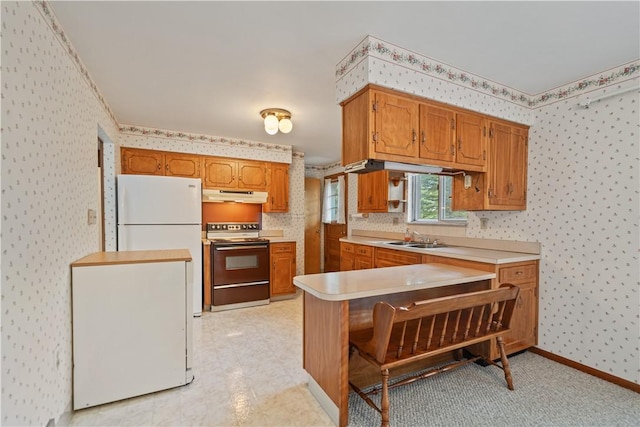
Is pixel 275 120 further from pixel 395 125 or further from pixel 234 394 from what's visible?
pixel 234 394

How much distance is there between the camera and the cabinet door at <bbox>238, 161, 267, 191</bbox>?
175 inches

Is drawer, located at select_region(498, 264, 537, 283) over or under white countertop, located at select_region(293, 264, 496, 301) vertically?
under

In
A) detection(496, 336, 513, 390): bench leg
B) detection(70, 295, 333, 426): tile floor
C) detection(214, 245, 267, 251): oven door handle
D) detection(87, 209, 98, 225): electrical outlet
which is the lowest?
detection(70, 295, 333, 426): tile floor

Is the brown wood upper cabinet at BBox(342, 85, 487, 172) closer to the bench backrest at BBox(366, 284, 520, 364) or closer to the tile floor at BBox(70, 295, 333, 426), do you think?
the bench backrest at BBox(366, 284, 520, 364)

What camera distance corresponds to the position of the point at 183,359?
2.14 meters

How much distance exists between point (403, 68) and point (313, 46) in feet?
2.09

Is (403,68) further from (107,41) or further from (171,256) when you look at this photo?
(171,256)

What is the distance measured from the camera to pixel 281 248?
4449mm

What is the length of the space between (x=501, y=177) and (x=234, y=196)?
130 inches

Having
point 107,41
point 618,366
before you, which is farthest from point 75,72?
point 618,366

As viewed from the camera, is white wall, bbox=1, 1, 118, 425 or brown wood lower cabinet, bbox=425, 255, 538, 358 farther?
brown wood lower cabinet, bbox=425, 255, 538, 358

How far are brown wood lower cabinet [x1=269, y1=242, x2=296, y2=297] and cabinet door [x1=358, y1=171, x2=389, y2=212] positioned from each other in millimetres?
1242

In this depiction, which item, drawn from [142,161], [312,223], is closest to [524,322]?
[312,223]

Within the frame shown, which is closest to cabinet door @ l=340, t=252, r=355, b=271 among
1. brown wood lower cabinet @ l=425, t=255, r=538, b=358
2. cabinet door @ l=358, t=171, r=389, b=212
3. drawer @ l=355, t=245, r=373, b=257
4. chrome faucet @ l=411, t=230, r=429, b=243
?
drawer @ l=355, t=245, r=373, b=257
